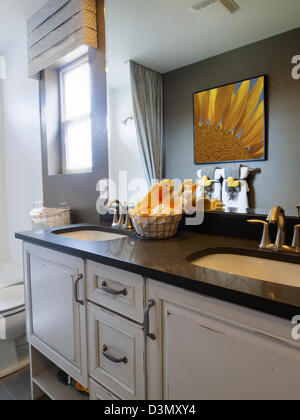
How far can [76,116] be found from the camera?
2008 millimetres

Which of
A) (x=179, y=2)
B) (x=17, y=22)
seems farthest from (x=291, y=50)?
(x=17, y=22)

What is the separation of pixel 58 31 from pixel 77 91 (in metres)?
0.38

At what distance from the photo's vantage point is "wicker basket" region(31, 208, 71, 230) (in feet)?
6.13

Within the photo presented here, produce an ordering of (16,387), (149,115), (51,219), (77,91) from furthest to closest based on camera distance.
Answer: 1. (77,91)
2. (51,219)
3. (16,387)
4. (149,115)

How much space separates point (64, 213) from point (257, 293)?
155cm

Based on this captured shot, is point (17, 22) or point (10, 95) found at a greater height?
point (17, 22)

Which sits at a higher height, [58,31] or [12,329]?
[58,31]

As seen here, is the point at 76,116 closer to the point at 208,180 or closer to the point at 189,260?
the point at 208,180

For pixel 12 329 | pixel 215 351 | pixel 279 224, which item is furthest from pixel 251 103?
pixel 12 329

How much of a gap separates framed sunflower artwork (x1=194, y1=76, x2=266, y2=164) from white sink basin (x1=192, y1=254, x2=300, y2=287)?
40 centimetres

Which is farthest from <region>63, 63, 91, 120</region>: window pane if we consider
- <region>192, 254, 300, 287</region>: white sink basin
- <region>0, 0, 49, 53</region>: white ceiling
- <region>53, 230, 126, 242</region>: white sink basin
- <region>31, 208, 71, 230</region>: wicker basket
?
<region>192, 254, 300, 287</region>: white sink basin

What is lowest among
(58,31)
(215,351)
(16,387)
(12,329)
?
(16,387)
